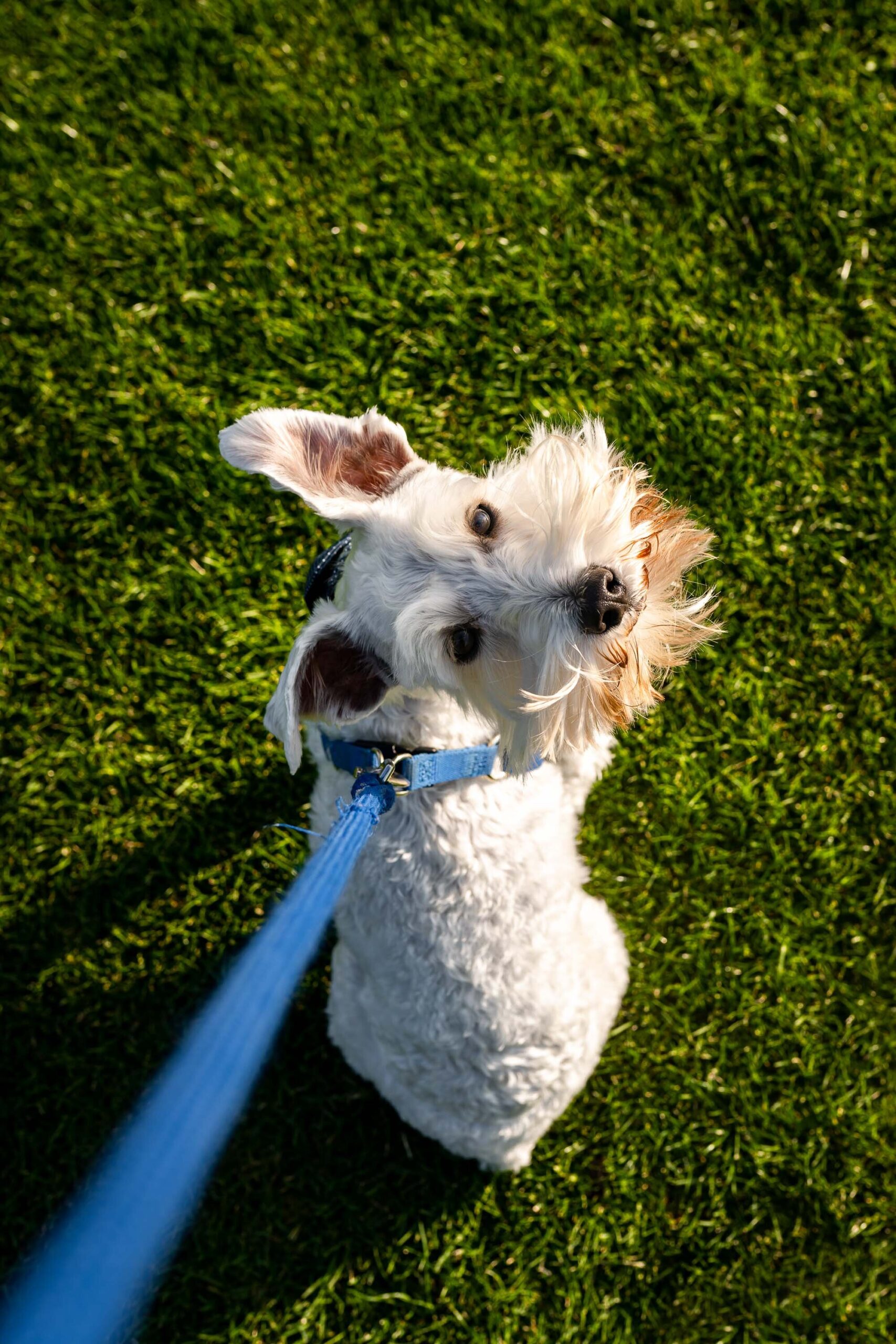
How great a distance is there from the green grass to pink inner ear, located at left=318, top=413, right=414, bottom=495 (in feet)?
5.62

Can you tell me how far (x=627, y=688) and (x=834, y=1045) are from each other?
9.29ft

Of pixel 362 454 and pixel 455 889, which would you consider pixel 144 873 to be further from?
pixel 362 454

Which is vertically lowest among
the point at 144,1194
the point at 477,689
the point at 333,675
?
the point at 144,1194

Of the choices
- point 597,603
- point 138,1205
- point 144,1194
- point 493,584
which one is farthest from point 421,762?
point 138,1205

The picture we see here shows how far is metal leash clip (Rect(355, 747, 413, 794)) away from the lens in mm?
2736

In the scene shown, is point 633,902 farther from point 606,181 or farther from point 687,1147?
point 606,181

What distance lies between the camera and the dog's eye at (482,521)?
2781 millimetres

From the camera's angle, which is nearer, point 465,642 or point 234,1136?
point 465,642

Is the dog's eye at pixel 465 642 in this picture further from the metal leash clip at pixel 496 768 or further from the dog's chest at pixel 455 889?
the dog's chest at pixel 455 889

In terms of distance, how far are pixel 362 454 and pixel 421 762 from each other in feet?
3.66

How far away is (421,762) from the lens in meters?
2.79

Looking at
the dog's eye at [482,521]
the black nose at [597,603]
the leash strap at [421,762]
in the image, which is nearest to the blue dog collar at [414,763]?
the leash strap at [421,762]

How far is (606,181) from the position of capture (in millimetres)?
4844

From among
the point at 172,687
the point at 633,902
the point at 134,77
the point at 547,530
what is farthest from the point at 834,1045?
the point at 134,77
